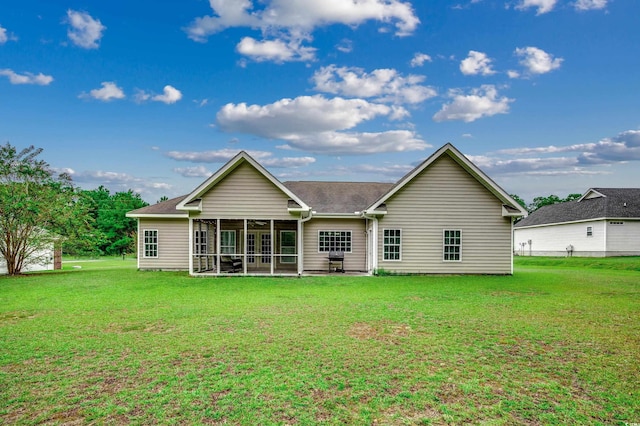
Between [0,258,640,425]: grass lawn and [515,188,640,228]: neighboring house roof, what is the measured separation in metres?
25.5

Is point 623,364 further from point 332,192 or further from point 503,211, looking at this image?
point 332,192

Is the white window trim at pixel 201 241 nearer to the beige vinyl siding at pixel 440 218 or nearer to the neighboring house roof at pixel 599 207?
the beige vinyl siding at pixel 440 218

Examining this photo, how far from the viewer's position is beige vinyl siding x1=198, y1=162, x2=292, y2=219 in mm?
17578

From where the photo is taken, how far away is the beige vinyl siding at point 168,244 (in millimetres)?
21375

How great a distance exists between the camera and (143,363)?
5574mm

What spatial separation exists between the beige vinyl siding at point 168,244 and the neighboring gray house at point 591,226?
3150cm

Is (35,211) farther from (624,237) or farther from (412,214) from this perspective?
(624,237)

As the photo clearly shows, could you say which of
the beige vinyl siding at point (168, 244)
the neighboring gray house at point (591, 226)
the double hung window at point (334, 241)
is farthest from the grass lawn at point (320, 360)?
the neighboring gray house at point (591, 226)

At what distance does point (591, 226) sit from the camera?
33.3 metres

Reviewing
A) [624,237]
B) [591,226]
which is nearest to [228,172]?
[591,226]

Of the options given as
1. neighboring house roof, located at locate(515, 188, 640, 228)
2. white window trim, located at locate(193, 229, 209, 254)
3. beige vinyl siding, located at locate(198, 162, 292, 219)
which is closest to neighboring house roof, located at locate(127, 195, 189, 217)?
white window trim, located at locate(193, 229, 209, 254)

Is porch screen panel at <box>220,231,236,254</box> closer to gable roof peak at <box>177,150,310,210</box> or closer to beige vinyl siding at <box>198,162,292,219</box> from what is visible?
beige vinyl siding at <box>198,162,292,219</box>

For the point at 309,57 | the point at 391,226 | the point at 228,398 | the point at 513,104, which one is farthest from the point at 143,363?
the point at 513,104

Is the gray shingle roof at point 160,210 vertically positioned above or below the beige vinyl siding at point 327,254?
→ above
